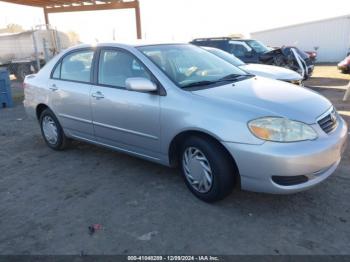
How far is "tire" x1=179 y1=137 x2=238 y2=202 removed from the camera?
3270 millimetres

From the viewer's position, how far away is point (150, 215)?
3426 mm

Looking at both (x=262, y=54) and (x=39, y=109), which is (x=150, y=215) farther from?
(x=262, y=54)

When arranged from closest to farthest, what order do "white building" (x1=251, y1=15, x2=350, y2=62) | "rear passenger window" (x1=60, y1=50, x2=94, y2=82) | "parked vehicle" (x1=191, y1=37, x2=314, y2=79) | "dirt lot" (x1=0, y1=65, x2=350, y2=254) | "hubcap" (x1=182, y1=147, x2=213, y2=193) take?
"dirt lot" (x1=0, y1=65, x2=350, y2=254) → "hubcap" (x1=182, y1=147, x2=213, y2=193) → "rear passenger window" (x1=60, y1=50, x2=94, y2=82) → "parked vehicle" (x1=191, y1=37, x2=314, y2=79) → "white building" (x1=251, y1=15, x2=350, y2=62)

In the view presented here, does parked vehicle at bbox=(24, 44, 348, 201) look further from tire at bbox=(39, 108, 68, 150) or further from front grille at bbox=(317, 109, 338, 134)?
tire at bbox=(39, 108, 68, 150)

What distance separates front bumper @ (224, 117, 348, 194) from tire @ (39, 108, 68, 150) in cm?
313

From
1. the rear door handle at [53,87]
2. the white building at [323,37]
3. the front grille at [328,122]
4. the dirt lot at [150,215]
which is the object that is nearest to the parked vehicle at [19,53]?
the rear door handle at [53,87]

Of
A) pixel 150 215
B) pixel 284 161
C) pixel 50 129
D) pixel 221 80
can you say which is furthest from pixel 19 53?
pixel 284 161

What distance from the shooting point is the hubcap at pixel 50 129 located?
17.7ft

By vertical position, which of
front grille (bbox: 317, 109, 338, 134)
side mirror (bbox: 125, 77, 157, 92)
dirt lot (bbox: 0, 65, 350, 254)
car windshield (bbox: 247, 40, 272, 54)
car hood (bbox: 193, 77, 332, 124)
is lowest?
dirt lot (bbox: 0, 65, 350, 254)

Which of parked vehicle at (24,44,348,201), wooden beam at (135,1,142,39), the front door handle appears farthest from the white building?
the front door handle

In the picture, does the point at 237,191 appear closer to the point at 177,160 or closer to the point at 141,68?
the point at 177,160

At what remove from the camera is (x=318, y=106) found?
3.42 m

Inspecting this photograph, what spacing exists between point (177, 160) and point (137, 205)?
67 centimetres

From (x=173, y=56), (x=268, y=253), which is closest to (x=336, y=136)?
(x=268, y=253)
